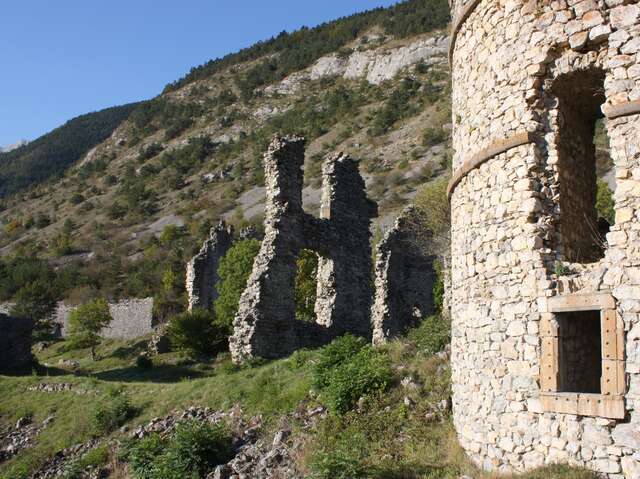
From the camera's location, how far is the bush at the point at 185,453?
1079 centimetres

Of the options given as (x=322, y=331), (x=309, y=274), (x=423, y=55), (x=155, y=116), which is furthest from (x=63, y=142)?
(x=322, y=331)

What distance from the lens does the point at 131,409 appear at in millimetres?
14750

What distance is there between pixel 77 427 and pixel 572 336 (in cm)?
1165

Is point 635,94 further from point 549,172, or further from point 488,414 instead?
point 488,414

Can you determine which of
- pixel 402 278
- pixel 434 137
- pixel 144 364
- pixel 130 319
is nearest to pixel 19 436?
pixel 144 364

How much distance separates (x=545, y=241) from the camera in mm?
7613

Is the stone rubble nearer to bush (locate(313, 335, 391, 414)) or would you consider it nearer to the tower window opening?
bush (locate(313, 335, 391, 414))

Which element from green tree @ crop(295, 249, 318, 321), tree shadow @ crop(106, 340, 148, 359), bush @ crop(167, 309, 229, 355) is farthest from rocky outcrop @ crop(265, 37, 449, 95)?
bush @ crop(167, 309, 229, 355)

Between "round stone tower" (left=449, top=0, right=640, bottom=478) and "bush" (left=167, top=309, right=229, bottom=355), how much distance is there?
50.0 feet

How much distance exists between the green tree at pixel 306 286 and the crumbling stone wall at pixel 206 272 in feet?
18.8

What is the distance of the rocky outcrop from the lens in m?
79.9

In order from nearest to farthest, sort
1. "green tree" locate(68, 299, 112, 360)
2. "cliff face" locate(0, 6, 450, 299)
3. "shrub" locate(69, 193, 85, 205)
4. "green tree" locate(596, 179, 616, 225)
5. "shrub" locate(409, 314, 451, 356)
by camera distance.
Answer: "shrub" locate(409, 314, 451, 356) → "green tree" locate(596, 179, 616, 225) → "green tree" locate(68, 299, 112, 360) → "cliff face" locate(0, 6, 450, 299) → "shrub" locate(69, 193, 85, 205)

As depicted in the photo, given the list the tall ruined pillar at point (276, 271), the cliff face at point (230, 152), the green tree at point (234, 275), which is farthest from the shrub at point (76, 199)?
the tall ruined pillar at point (276, 271)

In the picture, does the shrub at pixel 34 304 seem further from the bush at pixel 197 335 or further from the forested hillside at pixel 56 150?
the forested hillside at pixel 56 150
